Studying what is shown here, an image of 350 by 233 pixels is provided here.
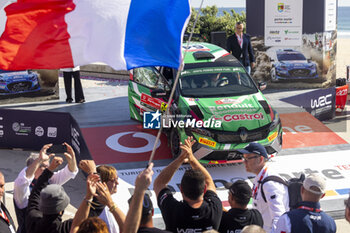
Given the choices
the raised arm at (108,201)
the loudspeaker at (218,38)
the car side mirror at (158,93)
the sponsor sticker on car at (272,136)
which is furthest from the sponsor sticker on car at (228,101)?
the loudspeaker at (218,38)

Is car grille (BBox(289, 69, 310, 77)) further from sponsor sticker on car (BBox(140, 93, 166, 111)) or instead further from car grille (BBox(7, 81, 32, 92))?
car grille (BBox(7, 81, 32, 92))

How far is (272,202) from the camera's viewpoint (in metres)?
5.11

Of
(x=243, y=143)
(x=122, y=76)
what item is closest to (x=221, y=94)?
(x=243, y=143)

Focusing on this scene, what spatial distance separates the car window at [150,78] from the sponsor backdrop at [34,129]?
169cm

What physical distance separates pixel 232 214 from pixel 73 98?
10746 millimetres

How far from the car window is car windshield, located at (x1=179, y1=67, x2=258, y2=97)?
48cm

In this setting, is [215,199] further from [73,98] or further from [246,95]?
[73,98]

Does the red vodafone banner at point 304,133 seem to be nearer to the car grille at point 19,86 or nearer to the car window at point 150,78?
the car window at point 150,78

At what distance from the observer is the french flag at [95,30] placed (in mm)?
5449

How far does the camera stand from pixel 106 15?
5477 mm

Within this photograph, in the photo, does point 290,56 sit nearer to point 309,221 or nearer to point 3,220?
point 309,221

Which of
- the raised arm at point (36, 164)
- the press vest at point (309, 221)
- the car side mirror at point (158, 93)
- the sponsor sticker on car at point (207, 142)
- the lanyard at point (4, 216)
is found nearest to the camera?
the press vest at point (309, 221)

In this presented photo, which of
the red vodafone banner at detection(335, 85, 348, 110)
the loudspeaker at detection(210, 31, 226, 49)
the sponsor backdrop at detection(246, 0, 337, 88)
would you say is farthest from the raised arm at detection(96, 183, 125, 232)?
the loudspeaker at detection(210, 31, 226, 49)

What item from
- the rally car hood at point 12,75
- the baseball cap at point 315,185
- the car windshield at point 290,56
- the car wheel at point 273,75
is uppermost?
the baseball cap at point 315,185
